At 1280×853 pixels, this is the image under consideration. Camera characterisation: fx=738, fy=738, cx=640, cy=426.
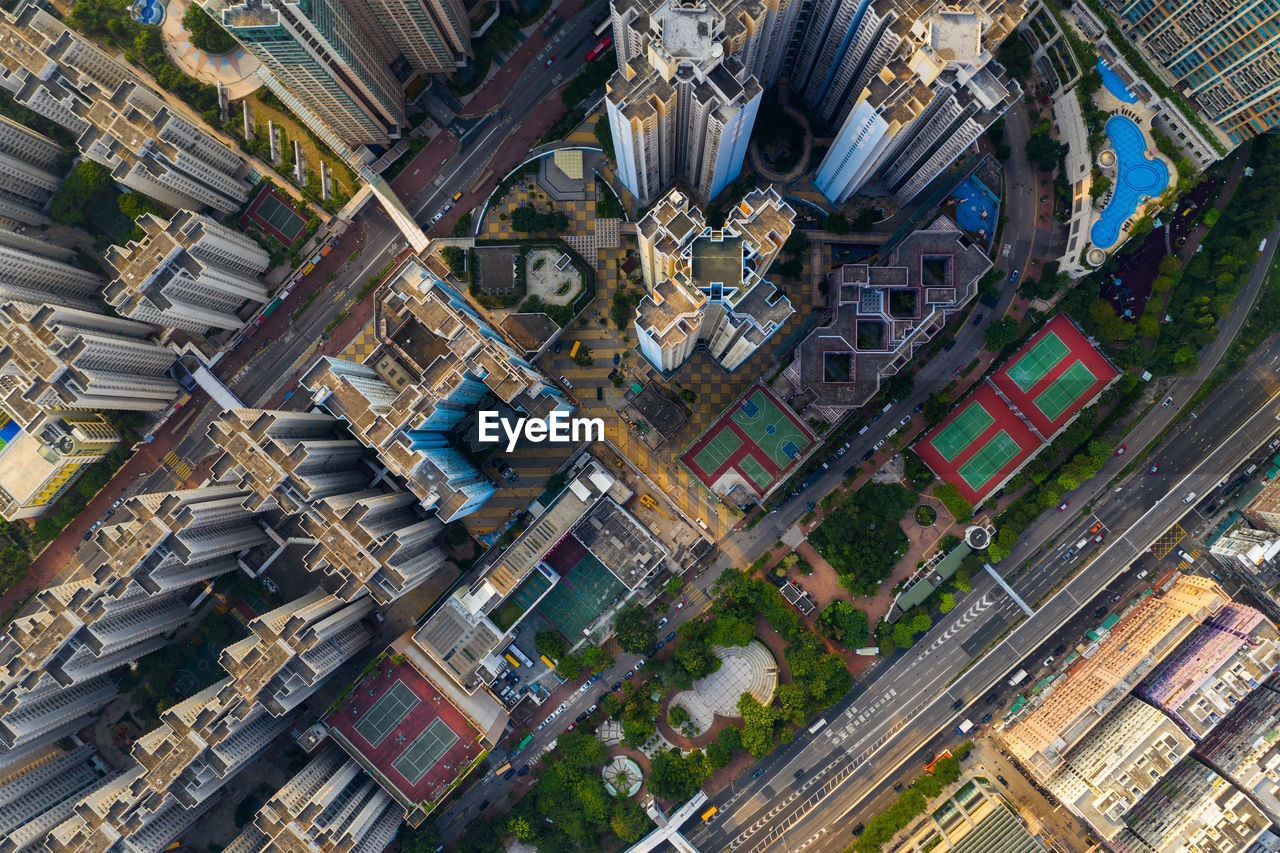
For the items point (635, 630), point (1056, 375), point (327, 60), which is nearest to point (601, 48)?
point (327, 60)

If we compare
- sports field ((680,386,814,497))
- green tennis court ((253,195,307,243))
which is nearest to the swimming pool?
sports field ((680,386,814,497))

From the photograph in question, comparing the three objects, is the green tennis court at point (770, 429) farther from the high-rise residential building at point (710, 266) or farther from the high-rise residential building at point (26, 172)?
the high-rise residential building at point (26, 172)

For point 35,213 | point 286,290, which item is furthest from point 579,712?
point 35,213

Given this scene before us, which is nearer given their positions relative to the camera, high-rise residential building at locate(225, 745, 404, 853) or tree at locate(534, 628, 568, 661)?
high-rise residential building at locate(225, 745, 404, 853)

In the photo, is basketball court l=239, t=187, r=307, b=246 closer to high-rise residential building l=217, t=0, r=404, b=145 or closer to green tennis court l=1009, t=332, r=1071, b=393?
high-rise residential building l=217, t=0, r=404, b=145

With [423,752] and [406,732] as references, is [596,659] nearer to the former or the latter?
[423,752]

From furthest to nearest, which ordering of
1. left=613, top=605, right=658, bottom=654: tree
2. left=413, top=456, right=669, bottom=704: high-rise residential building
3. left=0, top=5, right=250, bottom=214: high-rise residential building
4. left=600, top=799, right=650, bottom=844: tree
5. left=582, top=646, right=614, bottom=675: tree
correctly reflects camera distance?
left=582, top=646, right=614, bottom=675: tree, left=613, top=605, right=658, bottom=654: tree, left=600, top=799, right=650, bottom=844: tree, left=413, top=456, right=669, bottom=704: high-rise residential building, left=0, top=5, right=250, bottom=214: high-rise residential building

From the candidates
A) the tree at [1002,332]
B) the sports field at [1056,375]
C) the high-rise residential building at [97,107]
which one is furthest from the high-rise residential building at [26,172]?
the sports field at [1056,375]
